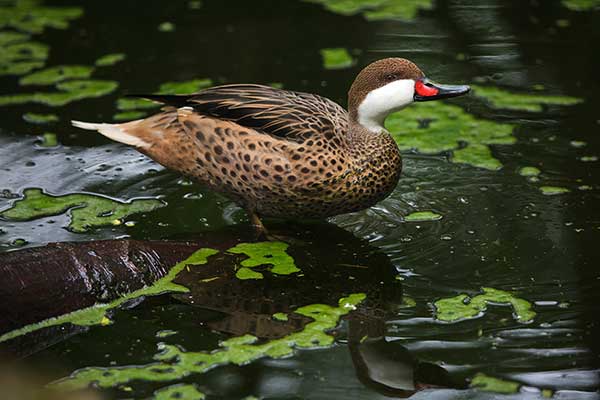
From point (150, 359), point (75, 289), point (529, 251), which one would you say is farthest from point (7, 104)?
point (529, 251)

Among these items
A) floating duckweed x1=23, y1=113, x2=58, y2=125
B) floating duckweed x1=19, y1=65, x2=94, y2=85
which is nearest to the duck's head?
floating duckweed x1=23, y1=113, x2=58, y2=125

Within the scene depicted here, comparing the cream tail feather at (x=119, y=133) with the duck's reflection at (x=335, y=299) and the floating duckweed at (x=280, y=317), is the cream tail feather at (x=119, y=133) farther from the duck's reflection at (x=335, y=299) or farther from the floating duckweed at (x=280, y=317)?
the floating duckweed at (x=280, y=317)

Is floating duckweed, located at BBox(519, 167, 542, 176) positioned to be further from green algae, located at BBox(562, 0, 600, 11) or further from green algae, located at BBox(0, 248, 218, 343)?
green algae, located at BBox(562, 0, 600, 11)

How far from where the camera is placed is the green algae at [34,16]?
8.91 m

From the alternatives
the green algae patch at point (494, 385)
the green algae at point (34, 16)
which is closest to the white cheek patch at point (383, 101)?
the green algae patch at point (494, 385)

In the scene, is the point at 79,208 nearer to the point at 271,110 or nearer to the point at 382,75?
the point at 271,110

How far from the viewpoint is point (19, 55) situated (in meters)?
8.32

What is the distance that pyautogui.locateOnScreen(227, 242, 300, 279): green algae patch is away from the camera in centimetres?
546

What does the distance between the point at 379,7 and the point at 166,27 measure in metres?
1.88

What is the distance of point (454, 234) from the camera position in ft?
18.9

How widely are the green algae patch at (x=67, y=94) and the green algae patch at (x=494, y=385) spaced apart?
4.15 meters

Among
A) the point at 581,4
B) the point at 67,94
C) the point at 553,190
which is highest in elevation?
the point at 581,4

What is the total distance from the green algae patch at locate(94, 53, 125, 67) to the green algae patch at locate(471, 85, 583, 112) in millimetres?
2790

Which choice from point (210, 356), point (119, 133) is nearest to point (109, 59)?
point (119, 133)
